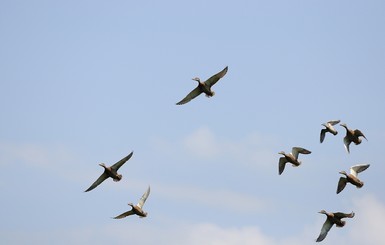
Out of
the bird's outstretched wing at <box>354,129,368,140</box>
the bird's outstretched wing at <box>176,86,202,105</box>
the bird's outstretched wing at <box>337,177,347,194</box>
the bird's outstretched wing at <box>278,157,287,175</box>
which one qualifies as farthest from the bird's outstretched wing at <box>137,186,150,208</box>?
the bird's outstretched wing at <box>354,129,368,140</box>

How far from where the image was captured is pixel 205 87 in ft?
244

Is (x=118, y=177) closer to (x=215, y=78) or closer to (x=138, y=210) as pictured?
(x=138, y=210)

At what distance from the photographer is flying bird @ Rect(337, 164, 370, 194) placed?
72.8 metres

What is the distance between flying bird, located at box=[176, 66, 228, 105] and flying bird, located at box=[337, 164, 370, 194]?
36.3ft

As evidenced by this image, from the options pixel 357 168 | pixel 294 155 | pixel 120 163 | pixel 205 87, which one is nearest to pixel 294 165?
pixel 294 155

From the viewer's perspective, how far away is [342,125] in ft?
255

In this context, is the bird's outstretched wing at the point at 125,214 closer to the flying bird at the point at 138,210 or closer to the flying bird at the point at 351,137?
the flying bird at the point at 138,210

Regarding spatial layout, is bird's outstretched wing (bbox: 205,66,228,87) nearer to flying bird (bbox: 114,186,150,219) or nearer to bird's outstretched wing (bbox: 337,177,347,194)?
flying bird (bbox: 114,186,150,219)

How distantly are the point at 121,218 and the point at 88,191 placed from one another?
3.13m

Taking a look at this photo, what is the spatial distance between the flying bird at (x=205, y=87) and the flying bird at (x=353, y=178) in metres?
11.1

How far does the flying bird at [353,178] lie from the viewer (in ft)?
239

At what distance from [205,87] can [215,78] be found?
120 cm

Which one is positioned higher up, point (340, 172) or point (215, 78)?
point (215, 78)

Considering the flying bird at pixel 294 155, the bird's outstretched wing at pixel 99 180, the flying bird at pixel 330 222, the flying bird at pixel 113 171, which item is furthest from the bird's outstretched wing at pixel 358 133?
the bird's outstretched wing at pixel 99 180
